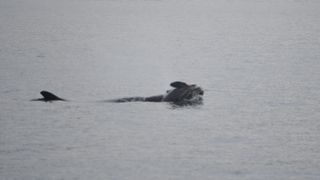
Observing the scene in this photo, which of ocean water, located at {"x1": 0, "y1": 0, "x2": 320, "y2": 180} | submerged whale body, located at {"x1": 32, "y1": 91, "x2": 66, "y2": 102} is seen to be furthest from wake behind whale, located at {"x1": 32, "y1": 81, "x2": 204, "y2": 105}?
ocean water, located at {"x1": 0, "y1": 0, "x2": 320, "y2": 180}

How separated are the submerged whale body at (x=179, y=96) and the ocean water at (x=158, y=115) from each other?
741 mm

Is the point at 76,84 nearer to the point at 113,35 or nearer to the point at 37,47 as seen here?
the point at 37,47

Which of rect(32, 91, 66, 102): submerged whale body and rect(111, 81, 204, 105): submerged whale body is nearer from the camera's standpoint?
rect(32, 91, 66, 102): submerged whale body

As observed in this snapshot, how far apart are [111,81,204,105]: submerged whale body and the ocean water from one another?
741mm

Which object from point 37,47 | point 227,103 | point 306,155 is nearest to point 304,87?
point 227,103

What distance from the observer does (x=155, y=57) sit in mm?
61406

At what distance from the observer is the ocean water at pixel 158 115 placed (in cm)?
2462

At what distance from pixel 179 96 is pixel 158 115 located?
10.9 ft

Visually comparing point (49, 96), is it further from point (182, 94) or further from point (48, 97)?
point (182, 94)

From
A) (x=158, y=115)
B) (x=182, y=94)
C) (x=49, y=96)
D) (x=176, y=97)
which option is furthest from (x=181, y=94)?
→ (x=49, y=96)

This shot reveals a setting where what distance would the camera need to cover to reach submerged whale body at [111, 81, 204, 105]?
3575 centimetres

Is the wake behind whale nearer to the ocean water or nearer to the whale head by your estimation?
the whale head

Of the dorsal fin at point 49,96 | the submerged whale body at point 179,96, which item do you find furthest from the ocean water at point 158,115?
the submerged whale body at point 179,96

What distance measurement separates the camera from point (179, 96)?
35719 mm
